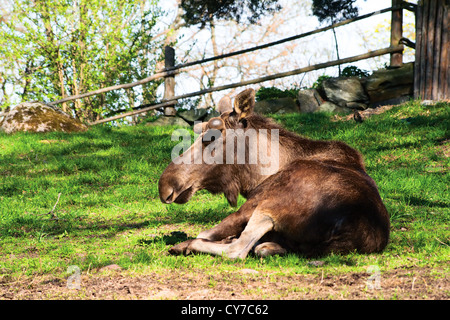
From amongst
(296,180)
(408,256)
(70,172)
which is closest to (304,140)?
(296,180)

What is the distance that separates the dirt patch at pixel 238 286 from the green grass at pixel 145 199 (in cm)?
23

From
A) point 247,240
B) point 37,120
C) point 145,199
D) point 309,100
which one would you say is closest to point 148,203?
point 145,199

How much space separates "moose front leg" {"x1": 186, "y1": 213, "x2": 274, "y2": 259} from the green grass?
100mm

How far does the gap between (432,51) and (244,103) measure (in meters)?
10.3

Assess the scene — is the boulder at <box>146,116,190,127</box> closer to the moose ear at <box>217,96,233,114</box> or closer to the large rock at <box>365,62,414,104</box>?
the large rock at <box>365,62,414,104</box>

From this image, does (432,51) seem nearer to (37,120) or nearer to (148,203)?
(148,203)

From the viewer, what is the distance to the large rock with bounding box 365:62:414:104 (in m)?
14.5

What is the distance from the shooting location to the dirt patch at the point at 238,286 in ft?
11.1

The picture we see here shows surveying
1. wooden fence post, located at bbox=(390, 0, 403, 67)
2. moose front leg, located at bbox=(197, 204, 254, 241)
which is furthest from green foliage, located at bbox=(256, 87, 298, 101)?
moose front leg, located at bbox=(197, 204, 254, 241)

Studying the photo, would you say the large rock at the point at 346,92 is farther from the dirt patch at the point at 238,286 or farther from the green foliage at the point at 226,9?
the dirt patch at the point at 238,286

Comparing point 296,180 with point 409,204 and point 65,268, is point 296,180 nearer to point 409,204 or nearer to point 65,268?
point 65,268

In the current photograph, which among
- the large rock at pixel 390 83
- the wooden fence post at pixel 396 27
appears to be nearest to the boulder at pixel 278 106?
the large rock at pixel 390 83
